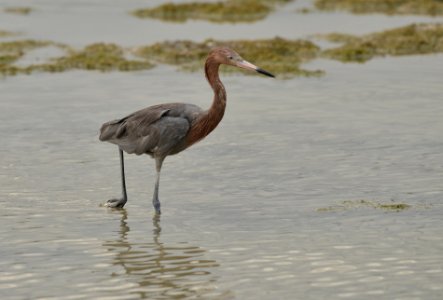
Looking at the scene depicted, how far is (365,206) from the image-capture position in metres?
12.4

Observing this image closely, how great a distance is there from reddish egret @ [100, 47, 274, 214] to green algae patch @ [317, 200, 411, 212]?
163 centimetres

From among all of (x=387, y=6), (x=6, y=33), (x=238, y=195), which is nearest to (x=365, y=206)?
(x=238, y=195)

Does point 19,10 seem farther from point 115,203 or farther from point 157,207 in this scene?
point 157,207

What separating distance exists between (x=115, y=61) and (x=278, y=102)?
550 cm

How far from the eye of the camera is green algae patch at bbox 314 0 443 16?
107 feet

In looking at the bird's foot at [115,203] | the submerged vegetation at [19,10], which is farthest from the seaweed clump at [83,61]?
the bird's foot at [115,203]

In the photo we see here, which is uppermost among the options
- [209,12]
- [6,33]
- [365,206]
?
[209,12]

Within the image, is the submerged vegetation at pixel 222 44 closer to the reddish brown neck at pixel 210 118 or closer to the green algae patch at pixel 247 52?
the green algae patch at pixel 247 52

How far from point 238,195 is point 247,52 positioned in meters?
11.4

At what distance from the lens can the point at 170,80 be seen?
21.3 metres

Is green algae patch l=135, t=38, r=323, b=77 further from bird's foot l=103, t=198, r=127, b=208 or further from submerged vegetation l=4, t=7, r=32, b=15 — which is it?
bird's foot l=103, t=198, r=127, b=208

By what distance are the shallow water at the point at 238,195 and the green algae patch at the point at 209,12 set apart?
36.5 feet

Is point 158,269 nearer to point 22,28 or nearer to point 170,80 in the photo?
point 170,80

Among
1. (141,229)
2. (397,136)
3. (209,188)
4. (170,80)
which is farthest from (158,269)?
(170,80)
